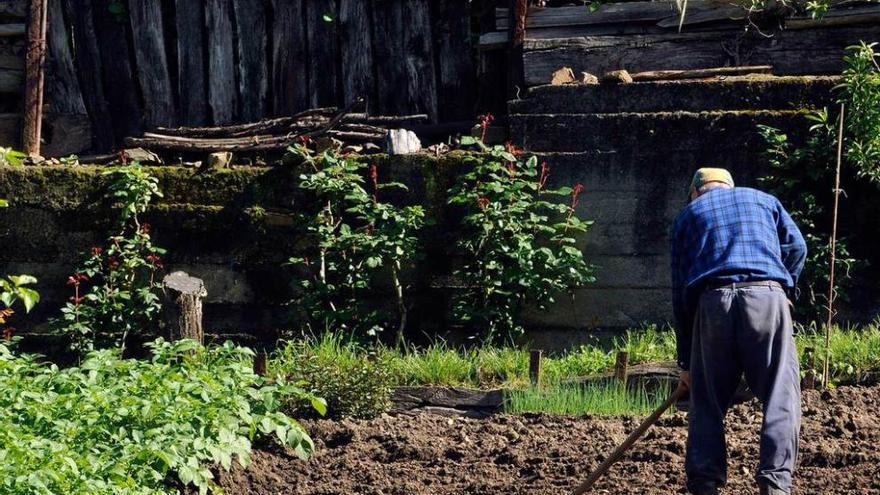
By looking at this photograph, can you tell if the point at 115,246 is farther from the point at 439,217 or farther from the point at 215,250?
the point at 439,217

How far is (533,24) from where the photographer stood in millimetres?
10281

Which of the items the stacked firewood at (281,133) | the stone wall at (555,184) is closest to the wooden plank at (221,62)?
the stacked firewood at (281,133)

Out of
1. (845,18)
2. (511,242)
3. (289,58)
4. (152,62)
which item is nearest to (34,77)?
(152,62)

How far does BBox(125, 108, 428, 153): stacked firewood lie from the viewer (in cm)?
1021

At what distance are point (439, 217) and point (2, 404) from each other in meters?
3.62

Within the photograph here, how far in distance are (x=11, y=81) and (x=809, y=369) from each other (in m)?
6.55

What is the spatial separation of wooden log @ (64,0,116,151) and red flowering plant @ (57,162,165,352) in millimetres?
1180

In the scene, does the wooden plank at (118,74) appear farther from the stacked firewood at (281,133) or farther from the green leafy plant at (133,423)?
the green leafy plant at (133,423)

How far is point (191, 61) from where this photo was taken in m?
10.8

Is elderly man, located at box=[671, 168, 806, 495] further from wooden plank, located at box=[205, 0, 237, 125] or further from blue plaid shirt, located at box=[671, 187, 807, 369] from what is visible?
wooden plank, located at box=[205, 0, 237, 125]

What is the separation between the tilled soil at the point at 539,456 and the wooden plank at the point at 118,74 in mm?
Result: 3887

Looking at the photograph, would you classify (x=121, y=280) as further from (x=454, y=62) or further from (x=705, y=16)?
(x=705, y=16)

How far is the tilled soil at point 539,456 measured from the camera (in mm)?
7129

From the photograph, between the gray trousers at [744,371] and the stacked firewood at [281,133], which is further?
the stacked firewood at [281,133]
